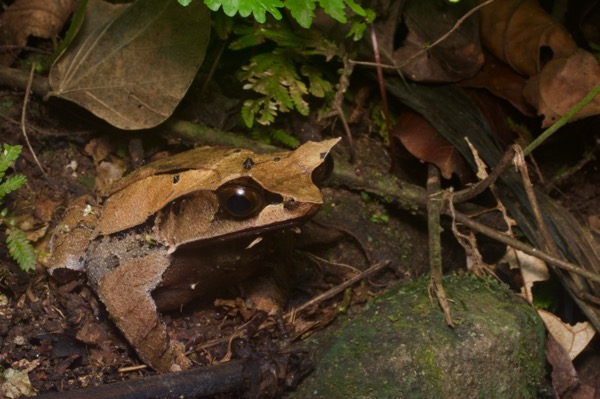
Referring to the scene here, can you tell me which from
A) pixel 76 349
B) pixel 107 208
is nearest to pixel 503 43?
pixel 107 208

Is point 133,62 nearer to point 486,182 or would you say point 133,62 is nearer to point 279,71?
point 279,71

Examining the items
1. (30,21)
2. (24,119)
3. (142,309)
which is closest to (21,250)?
(142,309)

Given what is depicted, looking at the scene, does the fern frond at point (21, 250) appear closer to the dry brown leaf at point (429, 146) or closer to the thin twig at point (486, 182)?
the dry brown leaf at point (429, 146)

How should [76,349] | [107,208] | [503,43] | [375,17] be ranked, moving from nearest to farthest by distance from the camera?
1. [76,349]
2. [107,208]
3. [375,17]
4. [503,43]

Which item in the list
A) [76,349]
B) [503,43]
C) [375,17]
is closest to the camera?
[76,349]

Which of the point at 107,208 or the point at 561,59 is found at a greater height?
the point at 561,59


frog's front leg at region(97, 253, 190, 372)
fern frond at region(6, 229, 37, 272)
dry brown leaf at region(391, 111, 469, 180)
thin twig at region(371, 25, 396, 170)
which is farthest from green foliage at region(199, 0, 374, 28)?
fern frond at region(6, 229, 37, 272)

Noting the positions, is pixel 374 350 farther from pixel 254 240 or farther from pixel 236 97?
pixel 236 97
